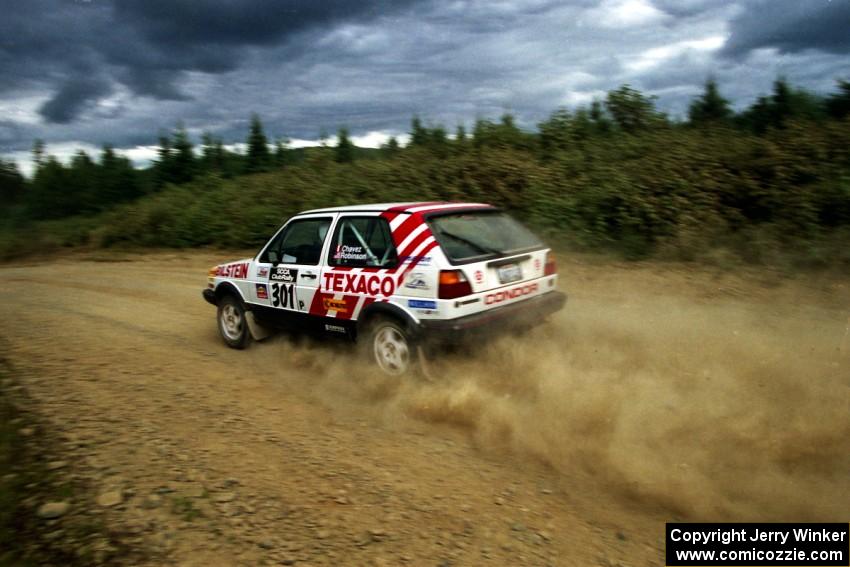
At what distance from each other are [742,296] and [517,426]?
494cm

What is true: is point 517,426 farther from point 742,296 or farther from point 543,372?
point 742,296

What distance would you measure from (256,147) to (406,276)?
28.8 meters

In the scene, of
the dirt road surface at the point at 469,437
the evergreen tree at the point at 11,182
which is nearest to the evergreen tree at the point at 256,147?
the evergreen tree at the point at 11,182

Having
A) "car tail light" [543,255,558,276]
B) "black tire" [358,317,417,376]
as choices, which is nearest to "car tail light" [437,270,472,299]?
"black tire" [358,317,417,376]

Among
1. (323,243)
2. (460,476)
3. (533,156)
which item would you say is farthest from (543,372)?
(533,156)

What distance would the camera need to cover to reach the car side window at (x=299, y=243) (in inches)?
243

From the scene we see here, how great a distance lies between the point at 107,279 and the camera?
13.4 metres

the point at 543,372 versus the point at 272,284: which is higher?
the point at 272,284

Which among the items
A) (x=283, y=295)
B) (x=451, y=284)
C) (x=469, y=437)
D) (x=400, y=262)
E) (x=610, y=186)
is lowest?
(x=469, y=437)

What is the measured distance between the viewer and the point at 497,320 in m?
5.28

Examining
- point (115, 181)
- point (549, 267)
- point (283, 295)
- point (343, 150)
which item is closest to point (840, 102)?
point (549, 267)

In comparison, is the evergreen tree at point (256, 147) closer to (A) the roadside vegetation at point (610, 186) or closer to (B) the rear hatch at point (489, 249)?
(A) the roadside vegetation at point (610, 186)

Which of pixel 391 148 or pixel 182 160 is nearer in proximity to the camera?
pixel 391 148

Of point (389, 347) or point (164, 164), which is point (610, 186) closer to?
point (389, 347)
